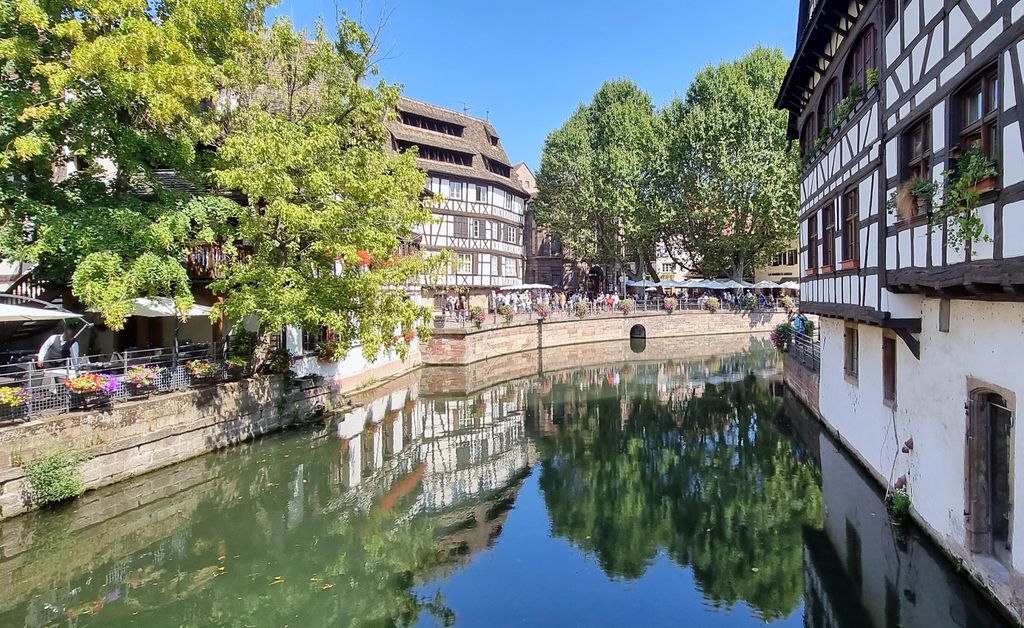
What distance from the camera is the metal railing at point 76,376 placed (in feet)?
36.2

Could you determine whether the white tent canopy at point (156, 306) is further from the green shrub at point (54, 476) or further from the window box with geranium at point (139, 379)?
the green shrub at point (54, 476)

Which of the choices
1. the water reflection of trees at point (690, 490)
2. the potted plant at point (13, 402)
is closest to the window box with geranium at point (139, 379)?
the potted plant at point (13, 402)

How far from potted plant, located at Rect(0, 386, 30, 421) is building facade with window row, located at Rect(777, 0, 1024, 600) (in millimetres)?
13265

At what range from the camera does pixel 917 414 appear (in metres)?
9.67

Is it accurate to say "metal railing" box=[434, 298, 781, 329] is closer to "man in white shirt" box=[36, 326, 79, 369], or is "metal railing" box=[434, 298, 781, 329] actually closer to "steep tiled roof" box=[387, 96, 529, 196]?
"steep tiled roof" box=[387, 96, 529, 196]

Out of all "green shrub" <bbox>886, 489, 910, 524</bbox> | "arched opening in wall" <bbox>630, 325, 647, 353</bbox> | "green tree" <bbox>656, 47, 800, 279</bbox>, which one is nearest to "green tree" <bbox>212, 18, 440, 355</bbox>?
"green shrub" <bbox>886, 489, 910, 524</bbox>

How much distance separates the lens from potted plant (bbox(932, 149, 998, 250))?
704cm

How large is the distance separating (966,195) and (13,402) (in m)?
13.5

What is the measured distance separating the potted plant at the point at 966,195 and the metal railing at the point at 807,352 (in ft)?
36.1

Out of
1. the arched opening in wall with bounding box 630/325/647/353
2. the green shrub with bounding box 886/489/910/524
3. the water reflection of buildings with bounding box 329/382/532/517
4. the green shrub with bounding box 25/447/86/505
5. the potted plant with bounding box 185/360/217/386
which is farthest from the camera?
the arched opening in wall with bounding box 630/325/647/353

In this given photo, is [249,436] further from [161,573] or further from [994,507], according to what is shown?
[994,507]

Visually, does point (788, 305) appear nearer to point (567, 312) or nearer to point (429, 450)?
point (567, 312)

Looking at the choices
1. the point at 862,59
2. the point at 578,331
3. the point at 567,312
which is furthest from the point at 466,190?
the point at 862,59

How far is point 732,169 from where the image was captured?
41.0 m
